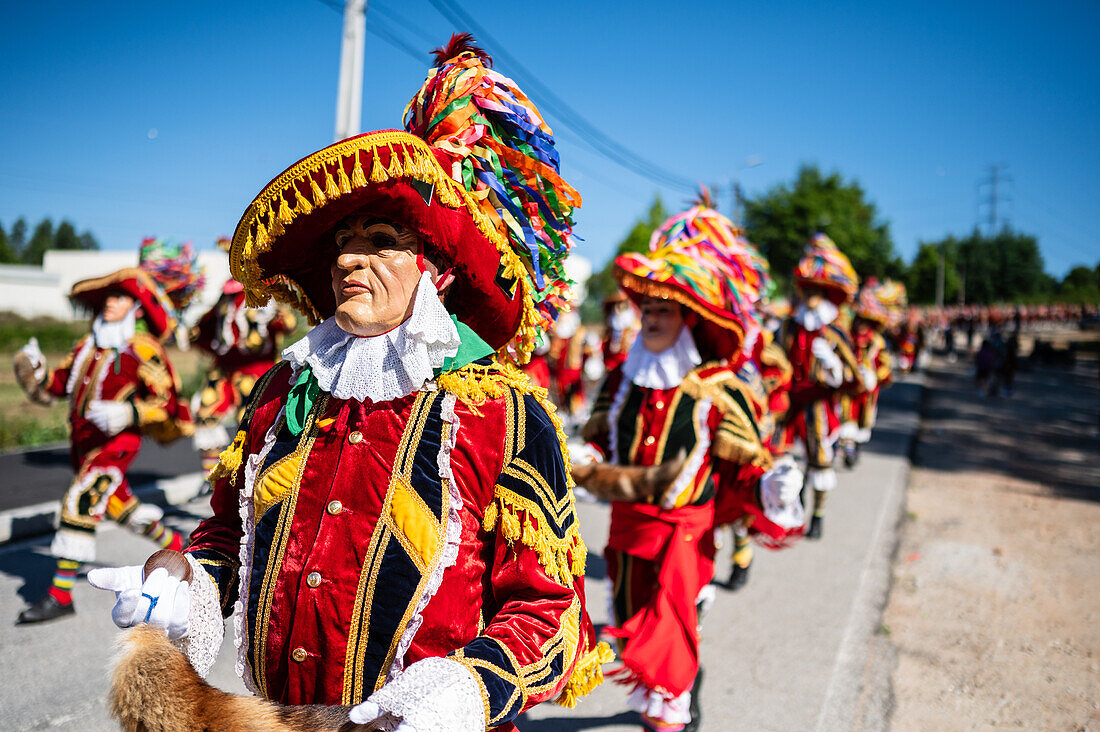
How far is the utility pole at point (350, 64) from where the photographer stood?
405 inches

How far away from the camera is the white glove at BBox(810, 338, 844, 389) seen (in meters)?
7.54

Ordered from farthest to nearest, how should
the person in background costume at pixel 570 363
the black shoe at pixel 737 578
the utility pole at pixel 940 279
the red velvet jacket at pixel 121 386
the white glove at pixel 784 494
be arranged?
the utility pole at pixel 940 279, the person in background costume at pixel 570 363, the black shoe at pixel 737 578, the red velvet jacket at pixel 121 386, the white glove at pixel 784 494

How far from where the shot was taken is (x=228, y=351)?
778 centimetres

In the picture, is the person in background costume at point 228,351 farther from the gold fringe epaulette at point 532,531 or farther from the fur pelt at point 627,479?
the gold fringe epaulette at point 532,531

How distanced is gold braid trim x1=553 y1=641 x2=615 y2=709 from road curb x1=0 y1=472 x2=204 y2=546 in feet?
16.8

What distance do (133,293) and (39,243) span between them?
78654mm

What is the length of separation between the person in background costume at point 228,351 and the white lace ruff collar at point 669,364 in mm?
5038

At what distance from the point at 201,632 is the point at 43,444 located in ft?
35.1

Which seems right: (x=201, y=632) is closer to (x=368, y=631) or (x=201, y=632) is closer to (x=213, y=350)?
(x=368, y=631)

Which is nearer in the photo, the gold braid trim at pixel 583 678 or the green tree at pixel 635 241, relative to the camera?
the gold braid trim at pixel 583 678

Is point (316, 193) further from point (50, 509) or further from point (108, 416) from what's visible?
point (50, 509)

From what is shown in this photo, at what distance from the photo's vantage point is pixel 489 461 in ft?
5.84

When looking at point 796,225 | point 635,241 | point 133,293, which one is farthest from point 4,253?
point 133,293

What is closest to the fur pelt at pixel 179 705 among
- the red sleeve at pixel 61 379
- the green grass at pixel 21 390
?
the red sleeve at pixel 61 379
